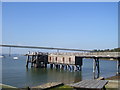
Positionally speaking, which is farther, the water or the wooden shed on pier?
the wooden shed on pier

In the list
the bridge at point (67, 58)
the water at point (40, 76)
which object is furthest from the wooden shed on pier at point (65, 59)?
the water at point (40, 76)

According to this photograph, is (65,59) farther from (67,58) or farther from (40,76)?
(40,76)

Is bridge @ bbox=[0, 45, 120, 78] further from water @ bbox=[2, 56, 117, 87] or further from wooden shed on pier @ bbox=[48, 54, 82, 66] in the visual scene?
water @ bbox=[2, 56, 117, 87]

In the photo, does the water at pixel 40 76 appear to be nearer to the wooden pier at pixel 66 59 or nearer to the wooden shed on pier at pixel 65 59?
the wooden pier at pixel 66 59

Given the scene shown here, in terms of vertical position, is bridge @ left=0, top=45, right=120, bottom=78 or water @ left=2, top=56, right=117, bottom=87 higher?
bridge @ left=0, top=45, right=120, bottom=78

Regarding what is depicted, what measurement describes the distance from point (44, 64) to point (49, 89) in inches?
1541

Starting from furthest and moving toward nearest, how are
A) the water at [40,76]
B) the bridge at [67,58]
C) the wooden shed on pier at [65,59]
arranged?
the wooden shed on pier at [65,59] < the bridge at [67,58] < the water at [40,76]

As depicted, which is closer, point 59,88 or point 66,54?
point 59,88

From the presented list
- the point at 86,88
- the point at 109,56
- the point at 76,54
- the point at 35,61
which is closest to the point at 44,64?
the point at 35,61

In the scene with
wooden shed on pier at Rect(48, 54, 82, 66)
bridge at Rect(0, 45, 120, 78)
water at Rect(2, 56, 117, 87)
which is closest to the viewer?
water at Rect(2, 56, 117, 87)

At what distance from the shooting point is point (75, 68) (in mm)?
50969

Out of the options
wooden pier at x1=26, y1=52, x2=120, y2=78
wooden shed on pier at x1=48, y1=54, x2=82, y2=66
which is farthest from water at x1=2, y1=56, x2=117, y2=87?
wooden shed on pier at x1=48, y1=54, x2=82, y2=66

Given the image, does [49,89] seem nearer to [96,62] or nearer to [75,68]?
[96,62]

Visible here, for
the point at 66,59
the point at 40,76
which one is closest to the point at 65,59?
the point at 66,59
